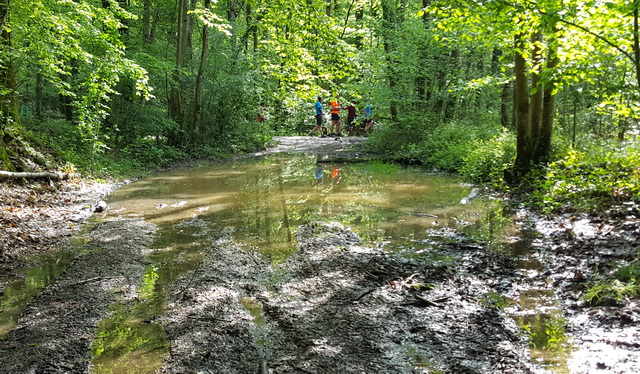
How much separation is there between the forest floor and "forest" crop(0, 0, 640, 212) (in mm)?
2814

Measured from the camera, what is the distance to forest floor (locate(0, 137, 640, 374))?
12.7ft

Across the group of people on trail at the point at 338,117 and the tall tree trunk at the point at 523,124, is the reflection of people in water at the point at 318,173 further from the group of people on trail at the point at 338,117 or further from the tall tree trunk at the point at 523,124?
the group of people on trail at the point at 338,117

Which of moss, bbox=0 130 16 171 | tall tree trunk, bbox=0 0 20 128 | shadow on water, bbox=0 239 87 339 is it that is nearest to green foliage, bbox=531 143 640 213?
shadow on water, bbox=0 239 87 339

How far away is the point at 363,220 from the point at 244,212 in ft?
8.66

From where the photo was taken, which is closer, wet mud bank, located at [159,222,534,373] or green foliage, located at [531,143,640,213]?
wet mud bank, located at [159,222,534,373]

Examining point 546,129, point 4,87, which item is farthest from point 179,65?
point 546,129

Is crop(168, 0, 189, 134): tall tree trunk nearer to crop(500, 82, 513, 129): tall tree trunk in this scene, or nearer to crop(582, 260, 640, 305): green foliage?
crop(500, 82, 513, 129): tall tree trunk

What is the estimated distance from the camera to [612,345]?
391 centimetres

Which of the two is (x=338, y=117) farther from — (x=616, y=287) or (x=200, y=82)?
(x=616, y=287)

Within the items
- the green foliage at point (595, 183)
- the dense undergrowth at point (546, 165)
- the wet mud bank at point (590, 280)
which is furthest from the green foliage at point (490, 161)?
the wet mud bank at point (590, 280)

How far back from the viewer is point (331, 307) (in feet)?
16.2

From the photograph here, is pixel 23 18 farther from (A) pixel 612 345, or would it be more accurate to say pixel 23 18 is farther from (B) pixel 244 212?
(A) pixel 612 345

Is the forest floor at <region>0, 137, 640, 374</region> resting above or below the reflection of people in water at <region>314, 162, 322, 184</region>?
below

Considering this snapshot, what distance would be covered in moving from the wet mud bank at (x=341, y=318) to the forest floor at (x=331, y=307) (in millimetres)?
16
